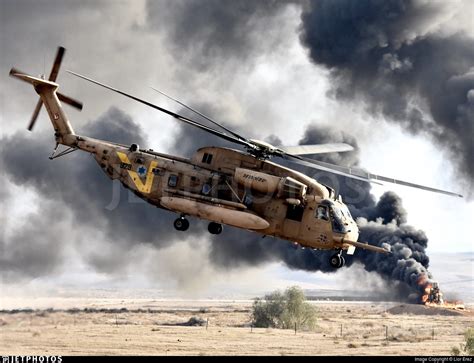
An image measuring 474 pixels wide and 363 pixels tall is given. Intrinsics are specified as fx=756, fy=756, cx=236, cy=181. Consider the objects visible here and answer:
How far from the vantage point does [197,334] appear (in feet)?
257

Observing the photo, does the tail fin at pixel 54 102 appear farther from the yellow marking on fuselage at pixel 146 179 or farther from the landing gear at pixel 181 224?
the landing gear at pixel 181 224

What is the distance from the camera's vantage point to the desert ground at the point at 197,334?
60312 mm

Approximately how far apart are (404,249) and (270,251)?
24.3 metres

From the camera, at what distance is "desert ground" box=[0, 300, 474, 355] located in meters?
60.3

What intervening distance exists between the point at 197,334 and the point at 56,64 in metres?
35.4

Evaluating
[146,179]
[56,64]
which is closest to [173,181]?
[146,179]

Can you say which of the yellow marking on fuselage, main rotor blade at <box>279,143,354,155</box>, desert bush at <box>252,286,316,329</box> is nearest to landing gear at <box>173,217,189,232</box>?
the yellow marking on fuselage

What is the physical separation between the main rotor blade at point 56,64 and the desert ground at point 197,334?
1973 centimetres

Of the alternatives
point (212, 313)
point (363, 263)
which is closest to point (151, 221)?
point (212, 313)

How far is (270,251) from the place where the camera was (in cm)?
13925

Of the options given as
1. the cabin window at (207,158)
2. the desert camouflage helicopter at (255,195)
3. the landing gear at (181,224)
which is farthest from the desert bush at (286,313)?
the cabin window at (207,158)

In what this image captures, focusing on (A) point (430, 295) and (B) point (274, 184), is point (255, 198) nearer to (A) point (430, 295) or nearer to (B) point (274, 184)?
(B) point (274, 184)

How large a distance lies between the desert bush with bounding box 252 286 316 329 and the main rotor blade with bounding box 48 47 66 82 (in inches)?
2134

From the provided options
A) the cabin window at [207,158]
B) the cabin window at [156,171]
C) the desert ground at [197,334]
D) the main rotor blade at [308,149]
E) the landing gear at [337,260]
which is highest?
the main rotor blade at [308,149]
